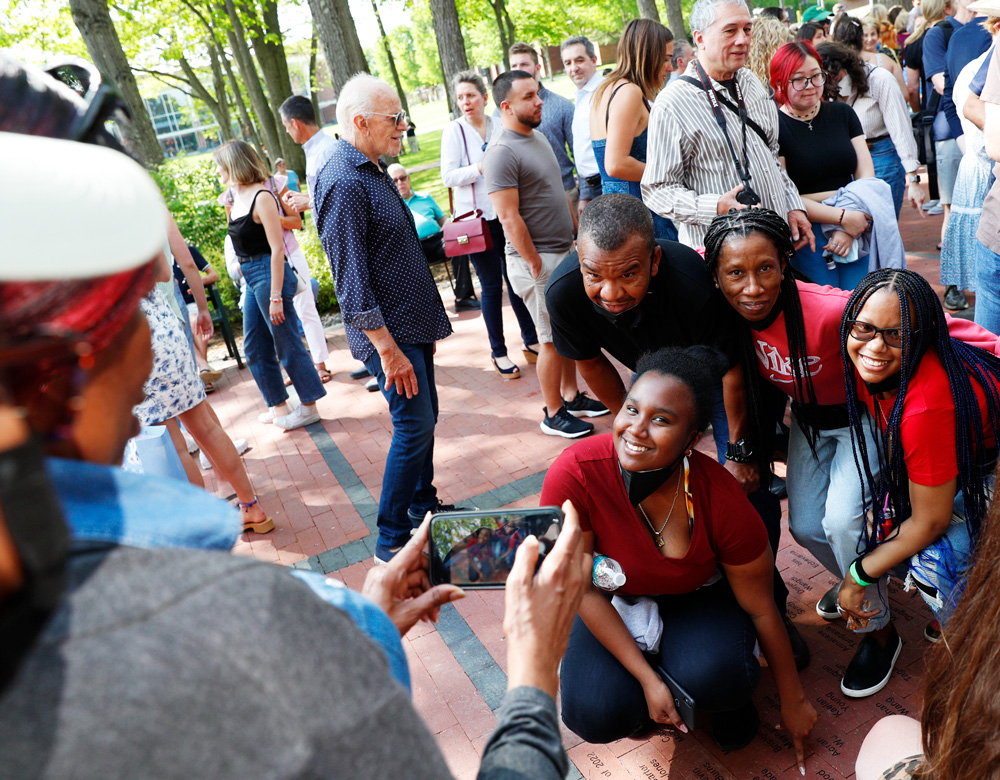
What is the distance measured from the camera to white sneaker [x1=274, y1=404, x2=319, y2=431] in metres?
5.98

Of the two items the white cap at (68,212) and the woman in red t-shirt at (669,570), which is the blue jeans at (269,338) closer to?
the woman in red t-shirt at (669,570)

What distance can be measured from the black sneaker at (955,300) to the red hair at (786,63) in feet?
7.23

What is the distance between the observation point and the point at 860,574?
103 inches

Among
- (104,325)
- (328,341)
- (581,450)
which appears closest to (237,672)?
(104,325)

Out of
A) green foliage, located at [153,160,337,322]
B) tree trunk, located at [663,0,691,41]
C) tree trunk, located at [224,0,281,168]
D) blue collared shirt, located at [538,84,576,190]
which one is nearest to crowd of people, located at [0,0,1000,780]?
blue collared shirt, located at [538,84,576,190]

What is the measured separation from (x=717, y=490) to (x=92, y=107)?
209cm

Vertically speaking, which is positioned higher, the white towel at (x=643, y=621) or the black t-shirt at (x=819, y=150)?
the black t-shirt at (x=819, y=150)

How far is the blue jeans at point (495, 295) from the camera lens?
6.07 m

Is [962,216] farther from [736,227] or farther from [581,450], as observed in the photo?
[581,450]

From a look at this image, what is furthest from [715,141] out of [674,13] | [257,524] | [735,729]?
[674,13]

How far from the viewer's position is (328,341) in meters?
8.18

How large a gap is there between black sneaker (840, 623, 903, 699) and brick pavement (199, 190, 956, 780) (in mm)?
41

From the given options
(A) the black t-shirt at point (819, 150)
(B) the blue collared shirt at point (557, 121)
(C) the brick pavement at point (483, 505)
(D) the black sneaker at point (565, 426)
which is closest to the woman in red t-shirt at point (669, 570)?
(C) the brick pavement at point (483, 505)

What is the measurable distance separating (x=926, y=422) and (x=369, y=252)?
2.37 meters
